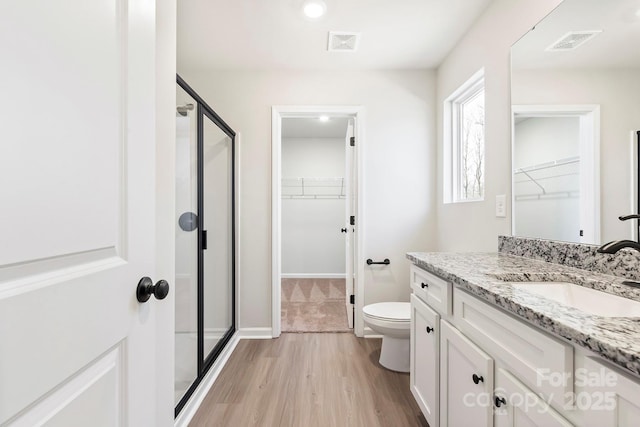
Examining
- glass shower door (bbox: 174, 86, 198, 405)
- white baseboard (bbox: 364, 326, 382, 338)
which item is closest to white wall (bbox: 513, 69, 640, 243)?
white baseboard (bbox: 364, 326, 382, 338)

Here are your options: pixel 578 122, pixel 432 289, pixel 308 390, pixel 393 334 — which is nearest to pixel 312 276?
pixel 393 334

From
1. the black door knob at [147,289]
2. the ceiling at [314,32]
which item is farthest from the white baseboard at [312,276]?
the black door knob at [147,289]

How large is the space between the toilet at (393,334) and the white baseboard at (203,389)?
113 centimetres

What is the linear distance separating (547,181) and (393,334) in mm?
1325

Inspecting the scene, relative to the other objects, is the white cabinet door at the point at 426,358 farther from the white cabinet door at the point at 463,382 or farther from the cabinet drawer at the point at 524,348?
the cabinet drawer at the point at 524,348

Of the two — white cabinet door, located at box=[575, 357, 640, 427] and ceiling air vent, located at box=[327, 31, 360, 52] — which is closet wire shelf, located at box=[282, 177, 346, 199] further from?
white cabinet door, located at box=[575, 357, 640, 427]

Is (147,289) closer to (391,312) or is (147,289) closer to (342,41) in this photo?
(391,312)

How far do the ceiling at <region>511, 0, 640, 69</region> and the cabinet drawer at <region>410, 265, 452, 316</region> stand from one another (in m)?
1.06

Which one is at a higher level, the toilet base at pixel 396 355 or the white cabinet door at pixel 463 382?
the white cabinet door at pixel 463 382

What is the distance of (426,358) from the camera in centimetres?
142

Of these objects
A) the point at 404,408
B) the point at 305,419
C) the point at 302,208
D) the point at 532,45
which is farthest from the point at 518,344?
the point at 302,208

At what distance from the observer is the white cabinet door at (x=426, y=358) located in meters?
1.30

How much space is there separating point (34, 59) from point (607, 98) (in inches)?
A: 68.6

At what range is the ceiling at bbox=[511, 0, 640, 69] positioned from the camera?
1055 millimetres
